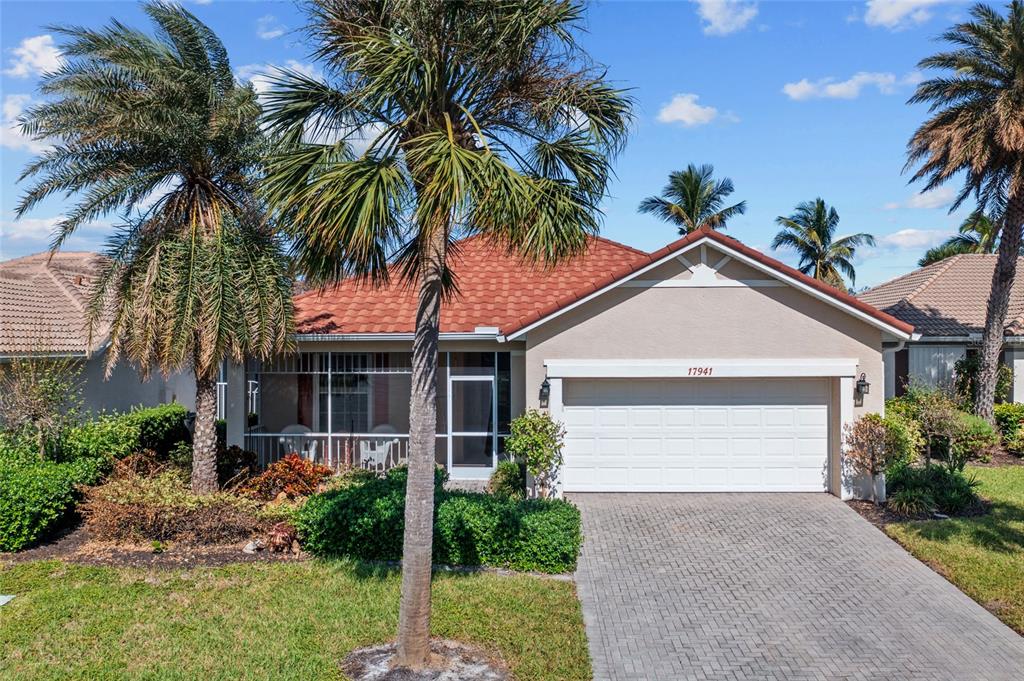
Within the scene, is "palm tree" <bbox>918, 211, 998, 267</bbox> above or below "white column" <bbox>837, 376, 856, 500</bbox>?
above

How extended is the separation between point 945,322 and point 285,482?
19.1 metres

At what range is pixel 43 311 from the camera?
17328 mm

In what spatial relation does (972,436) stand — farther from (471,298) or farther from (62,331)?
(62,331)

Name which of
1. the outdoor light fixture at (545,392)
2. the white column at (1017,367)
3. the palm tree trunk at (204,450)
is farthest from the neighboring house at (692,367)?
the white column at (1017,367)

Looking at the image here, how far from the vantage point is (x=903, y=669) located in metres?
6.79

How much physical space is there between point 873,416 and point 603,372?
15.9 ft

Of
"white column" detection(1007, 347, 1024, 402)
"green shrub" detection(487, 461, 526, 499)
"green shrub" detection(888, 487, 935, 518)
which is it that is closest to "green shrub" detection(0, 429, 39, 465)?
"green shrub" detection(487, 461, 526, 499)

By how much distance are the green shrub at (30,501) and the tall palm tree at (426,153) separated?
661 centimetres

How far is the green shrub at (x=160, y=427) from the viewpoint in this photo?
50.5ft

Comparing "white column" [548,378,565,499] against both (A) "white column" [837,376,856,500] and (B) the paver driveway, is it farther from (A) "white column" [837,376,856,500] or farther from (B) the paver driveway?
(A) "white column" [837,376,856,500]

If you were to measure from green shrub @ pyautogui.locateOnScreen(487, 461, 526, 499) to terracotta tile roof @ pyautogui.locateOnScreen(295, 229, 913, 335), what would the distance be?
2.72 m

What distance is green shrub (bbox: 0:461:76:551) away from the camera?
401 inches

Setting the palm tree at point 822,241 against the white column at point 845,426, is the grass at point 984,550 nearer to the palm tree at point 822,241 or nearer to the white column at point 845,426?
the white column at point 845,426

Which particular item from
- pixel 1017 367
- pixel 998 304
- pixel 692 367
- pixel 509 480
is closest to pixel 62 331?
pixel 509 480
